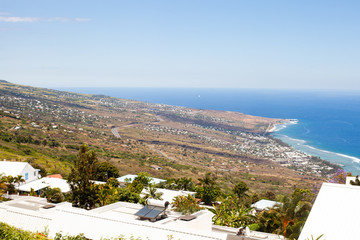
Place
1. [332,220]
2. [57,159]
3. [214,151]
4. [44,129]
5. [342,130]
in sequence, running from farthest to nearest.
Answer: [342,130] < [214,151] < [44,129] < [57,159] < [332,220]

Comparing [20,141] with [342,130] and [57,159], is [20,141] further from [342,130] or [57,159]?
[342,130]

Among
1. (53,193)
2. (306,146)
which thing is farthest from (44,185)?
(306,146)

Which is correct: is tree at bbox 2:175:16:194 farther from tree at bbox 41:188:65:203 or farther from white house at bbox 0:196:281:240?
white house at bbox 0:196:281:240

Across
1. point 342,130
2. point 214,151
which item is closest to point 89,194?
point 214,151

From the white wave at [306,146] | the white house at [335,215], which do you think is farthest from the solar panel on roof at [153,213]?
the white wave at [306,146]

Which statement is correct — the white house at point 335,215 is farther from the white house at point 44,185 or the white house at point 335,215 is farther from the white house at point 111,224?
the white house at point 44,185
